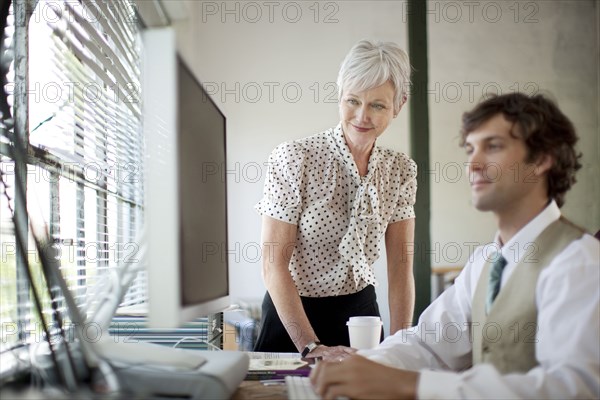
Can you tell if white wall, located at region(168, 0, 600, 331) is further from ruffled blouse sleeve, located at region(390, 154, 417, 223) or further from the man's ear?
the man's ear

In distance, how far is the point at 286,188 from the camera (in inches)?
70.6

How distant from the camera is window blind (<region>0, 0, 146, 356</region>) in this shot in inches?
62.2

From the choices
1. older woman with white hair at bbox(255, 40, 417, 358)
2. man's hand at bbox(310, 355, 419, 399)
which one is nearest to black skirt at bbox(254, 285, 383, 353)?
older woman with white hair at bbox(255, 40, 417, 358)

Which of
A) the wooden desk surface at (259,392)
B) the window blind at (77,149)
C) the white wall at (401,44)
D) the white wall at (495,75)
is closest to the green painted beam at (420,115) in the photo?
the window blind at (77,149)

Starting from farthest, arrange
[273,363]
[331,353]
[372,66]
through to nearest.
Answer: [372,66] < [331,353] < [273,363]

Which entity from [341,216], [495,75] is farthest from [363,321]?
[495,75]

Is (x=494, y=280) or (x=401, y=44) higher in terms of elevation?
(x=401, y=44)

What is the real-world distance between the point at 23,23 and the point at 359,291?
116 centimetres

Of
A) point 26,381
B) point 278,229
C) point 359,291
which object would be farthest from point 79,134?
point 26,381

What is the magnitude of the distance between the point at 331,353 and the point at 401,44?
3493mm

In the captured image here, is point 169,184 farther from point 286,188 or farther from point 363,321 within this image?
point 286,188

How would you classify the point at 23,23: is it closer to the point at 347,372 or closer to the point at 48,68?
the point at 48,68

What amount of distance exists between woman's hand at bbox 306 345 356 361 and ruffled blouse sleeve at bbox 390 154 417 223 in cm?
53

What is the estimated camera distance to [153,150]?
87 cm
